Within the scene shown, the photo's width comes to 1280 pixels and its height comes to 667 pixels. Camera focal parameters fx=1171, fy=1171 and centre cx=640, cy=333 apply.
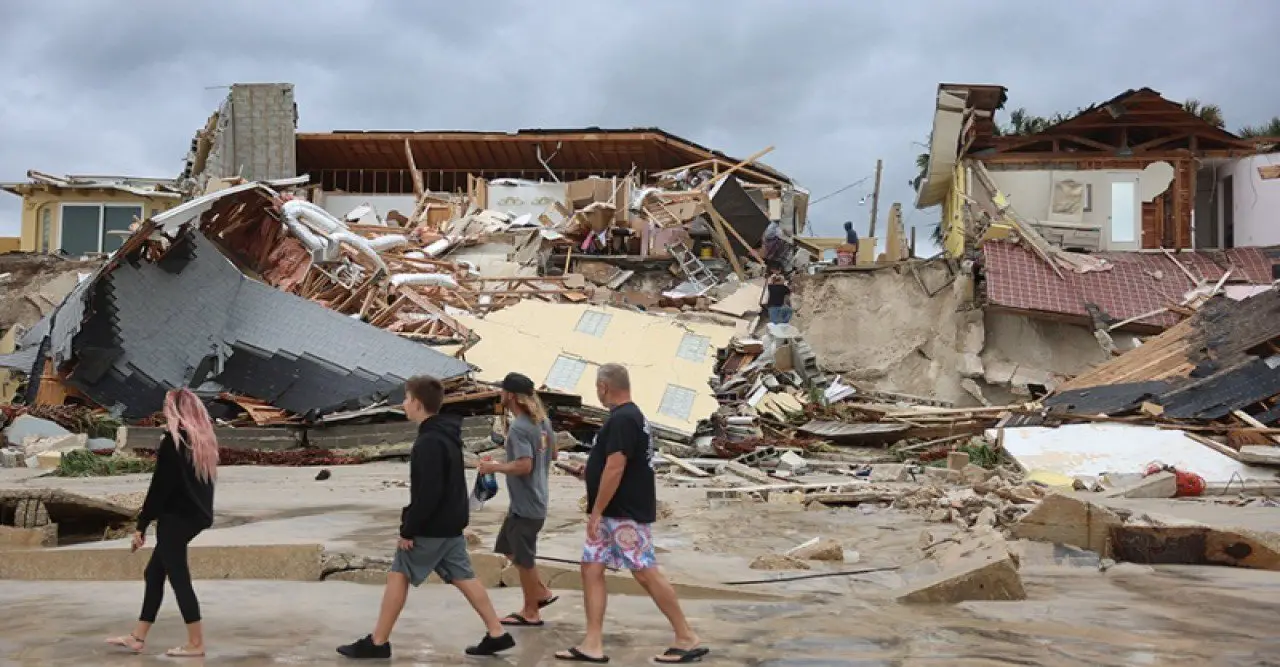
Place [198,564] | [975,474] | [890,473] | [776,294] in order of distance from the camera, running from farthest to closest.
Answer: [776,294] → [890,473] → [975,474] → [198,564]

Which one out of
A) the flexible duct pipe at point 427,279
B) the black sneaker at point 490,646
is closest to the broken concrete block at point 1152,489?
the black sneaker at point 490,646

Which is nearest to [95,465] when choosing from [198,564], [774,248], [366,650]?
[198,564]

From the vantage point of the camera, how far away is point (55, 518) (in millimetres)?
8734

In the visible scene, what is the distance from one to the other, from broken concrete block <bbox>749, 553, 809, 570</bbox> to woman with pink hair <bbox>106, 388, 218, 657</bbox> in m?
3.85

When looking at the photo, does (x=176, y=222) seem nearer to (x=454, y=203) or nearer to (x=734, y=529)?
(x=734, y=529)

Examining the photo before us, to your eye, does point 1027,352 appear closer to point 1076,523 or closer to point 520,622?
point 1076,523

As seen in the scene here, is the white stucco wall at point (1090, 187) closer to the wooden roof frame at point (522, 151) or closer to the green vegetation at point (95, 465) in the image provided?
the wooden roof frame at point (522, 151)

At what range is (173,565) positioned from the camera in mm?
4965

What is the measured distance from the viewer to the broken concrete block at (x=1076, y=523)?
8.41 m

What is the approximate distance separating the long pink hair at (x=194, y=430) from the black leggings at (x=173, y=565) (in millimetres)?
223

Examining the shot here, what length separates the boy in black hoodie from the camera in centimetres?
504

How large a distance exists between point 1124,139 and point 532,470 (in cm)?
2333

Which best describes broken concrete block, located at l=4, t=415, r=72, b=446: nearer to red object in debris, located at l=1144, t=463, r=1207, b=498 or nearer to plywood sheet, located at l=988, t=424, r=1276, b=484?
plywood sheet, located at l=988, t=424, r=1276, b=484

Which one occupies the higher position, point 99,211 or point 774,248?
point 99,211
